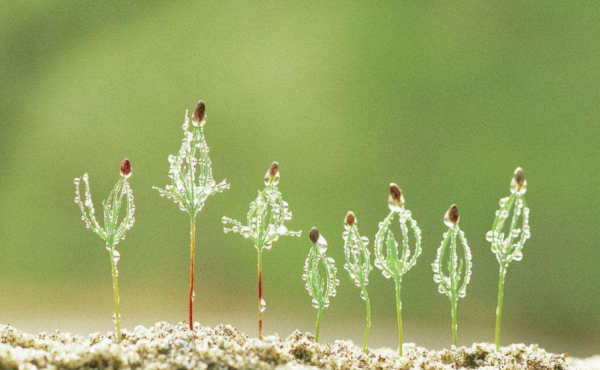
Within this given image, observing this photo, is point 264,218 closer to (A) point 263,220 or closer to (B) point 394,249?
(A) point 263,220

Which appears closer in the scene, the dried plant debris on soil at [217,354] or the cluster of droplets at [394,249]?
the dried plant debris on soil at [217,354]

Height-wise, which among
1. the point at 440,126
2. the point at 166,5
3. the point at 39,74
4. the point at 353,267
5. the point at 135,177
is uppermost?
the point at 166,5

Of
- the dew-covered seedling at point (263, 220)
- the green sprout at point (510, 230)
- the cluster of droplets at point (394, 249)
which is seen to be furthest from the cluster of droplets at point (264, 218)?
the green sprout at point (510, 230)

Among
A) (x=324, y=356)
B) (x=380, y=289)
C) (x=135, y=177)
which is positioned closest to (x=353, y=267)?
(x=324, y=356)

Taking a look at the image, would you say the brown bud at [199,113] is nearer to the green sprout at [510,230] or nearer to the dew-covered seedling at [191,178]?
the dew-covered seedling at [191,178]

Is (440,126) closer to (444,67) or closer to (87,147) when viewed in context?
(444,67)

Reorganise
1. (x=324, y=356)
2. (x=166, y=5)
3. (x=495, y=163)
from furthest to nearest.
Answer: (x=166, y=5)
(x=495, y=163)
(x=324, y=356)

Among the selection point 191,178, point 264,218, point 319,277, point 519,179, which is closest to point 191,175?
point 191,178
